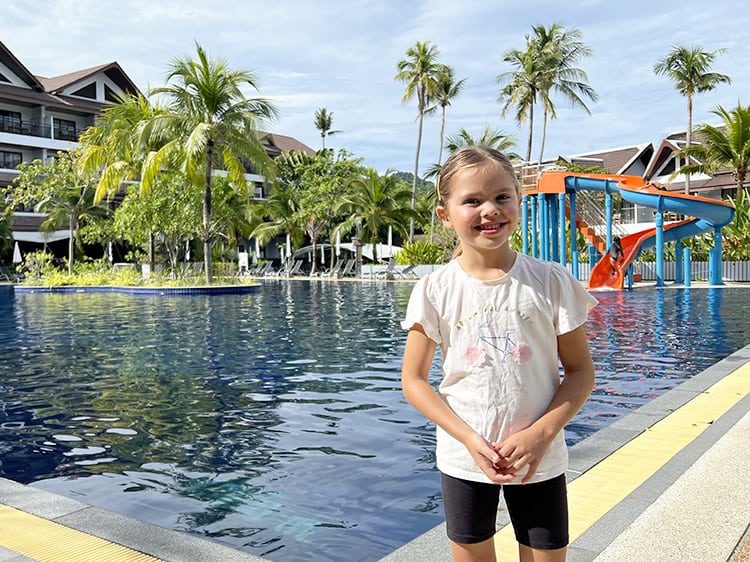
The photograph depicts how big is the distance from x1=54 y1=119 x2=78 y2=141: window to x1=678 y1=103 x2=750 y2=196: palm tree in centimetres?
3590

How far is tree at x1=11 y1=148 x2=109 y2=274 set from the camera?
31.1 m

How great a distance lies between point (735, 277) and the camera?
26.2 meters

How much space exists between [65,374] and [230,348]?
2432mm

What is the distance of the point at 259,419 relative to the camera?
5.80 metres

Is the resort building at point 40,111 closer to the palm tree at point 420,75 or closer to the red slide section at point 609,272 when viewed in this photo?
the palm tree at point 420,75

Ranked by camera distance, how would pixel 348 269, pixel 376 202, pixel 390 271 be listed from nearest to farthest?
pixel 390 271, pixel 348 269, pixel 376 202

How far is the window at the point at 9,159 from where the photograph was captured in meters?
42.5

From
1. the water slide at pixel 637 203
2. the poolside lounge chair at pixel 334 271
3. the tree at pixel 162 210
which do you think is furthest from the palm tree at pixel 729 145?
the tree at pixel 162 210

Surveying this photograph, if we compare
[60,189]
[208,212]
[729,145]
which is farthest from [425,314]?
[60,189]

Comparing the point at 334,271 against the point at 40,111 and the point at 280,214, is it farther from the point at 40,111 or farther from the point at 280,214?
the point at 40,111

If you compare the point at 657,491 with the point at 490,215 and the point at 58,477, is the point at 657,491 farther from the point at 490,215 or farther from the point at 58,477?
the point at 58,477

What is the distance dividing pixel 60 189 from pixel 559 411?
3314 cm

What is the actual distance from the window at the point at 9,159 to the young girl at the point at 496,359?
152 feet

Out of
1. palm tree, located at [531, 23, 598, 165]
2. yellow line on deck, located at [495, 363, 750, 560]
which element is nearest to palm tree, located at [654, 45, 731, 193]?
palm tree, located at [531, 23, 598, 165]
